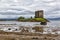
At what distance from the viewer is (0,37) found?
15.0ft

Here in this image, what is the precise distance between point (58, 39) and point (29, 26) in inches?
49.7

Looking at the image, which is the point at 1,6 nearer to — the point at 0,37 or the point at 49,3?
the point at 0,37

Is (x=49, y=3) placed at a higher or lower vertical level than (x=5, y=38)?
higher

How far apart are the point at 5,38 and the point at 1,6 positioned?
1.18 m

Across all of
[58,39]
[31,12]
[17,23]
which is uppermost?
[31,12]

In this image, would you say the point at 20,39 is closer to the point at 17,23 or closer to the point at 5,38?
the point at 5,38

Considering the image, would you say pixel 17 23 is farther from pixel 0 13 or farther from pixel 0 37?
pixel 0 37

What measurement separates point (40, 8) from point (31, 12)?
0.29m

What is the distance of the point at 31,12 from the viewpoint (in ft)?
17.0

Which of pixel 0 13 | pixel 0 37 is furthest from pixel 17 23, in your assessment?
pixel 0 37

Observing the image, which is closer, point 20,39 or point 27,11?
point 20,39

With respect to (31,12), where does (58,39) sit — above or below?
below

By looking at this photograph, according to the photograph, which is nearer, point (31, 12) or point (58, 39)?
point (58, 39)

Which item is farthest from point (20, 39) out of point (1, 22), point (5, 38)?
point (1, 22)
